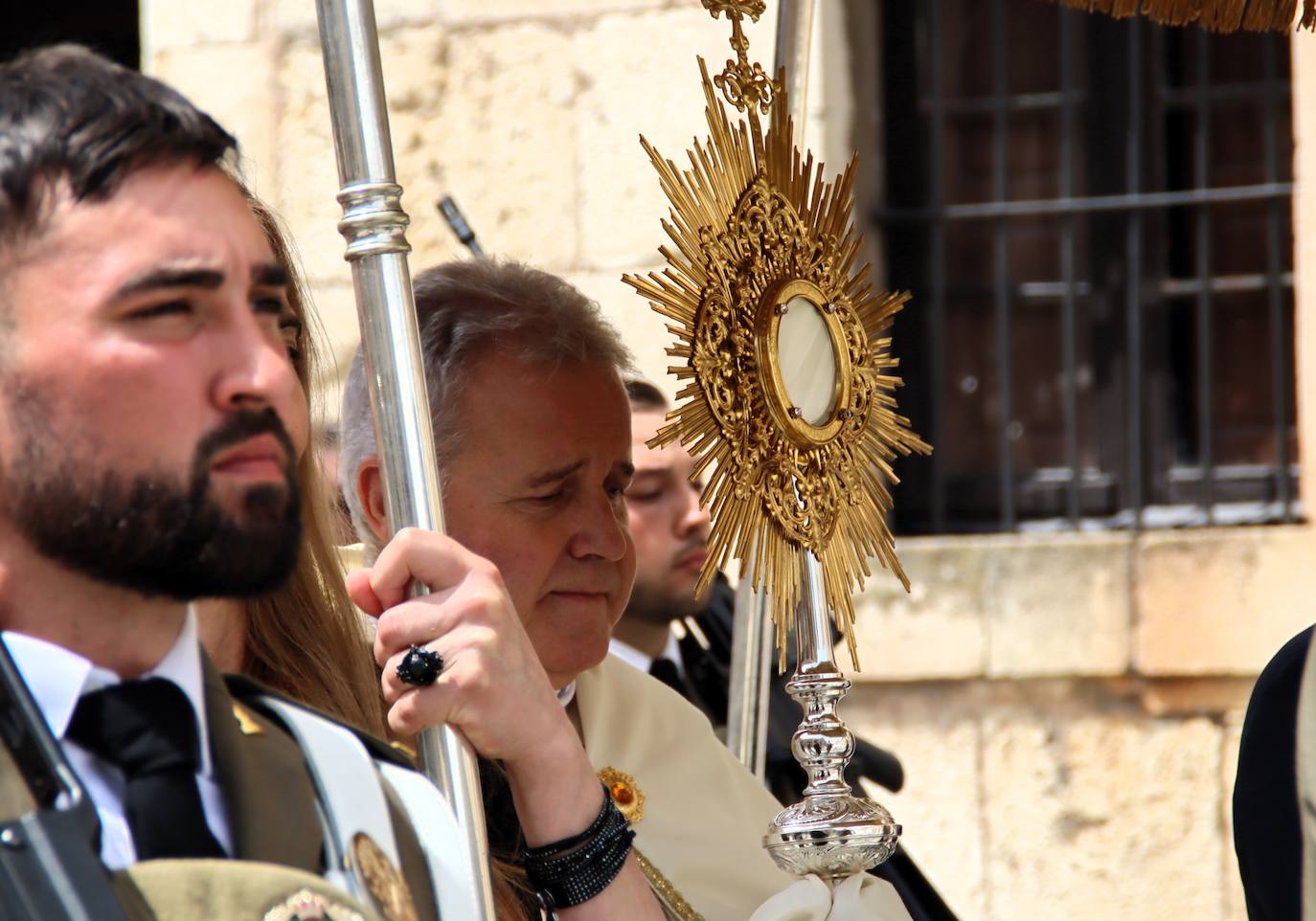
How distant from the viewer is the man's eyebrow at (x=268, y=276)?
1234 mm

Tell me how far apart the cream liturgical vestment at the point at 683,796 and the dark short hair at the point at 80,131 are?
1.17 metres

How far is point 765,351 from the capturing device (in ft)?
6.38

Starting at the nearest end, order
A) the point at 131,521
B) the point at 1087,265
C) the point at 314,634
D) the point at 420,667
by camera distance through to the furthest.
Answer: the point at 131,521 < the point at 420,667 < the point at 314,634 < the point at 1087,265

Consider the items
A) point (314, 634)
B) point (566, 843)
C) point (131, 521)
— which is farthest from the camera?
point (314, 634)

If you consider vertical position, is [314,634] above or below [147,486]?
below

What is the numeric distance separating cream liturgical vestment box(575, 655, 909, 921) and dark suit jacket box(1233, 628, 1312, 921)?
0.52 metres

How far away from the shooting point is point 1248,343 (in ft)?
15.2

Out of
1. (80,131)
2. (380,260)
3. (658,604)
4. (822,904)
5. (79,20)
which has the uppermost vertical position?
(79,20)

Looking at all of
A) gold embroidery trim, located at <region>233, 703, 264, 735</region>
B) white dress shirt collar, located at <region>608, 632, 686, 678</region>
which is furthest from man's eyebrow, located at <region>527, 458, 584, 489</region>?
white dress shirt collar, located at <region>608, 632, 686, 678</region>

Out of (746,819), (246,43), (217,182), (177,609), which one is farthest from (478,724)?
(246,43)

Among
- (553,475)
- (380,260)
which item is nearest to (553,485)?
(553,475)

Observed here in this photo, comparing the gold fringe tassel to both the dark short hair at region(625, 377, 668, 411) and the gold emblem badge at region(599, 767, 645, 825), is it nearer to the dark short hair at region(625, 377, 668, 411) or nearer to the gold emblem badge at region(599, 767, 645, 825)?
the gold emblem badge at region(599, 767, 645, 825)

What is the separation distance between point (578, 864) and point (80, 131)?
0.75 meters

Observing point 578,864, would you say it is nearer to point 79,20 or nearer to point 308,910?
point 308,910
